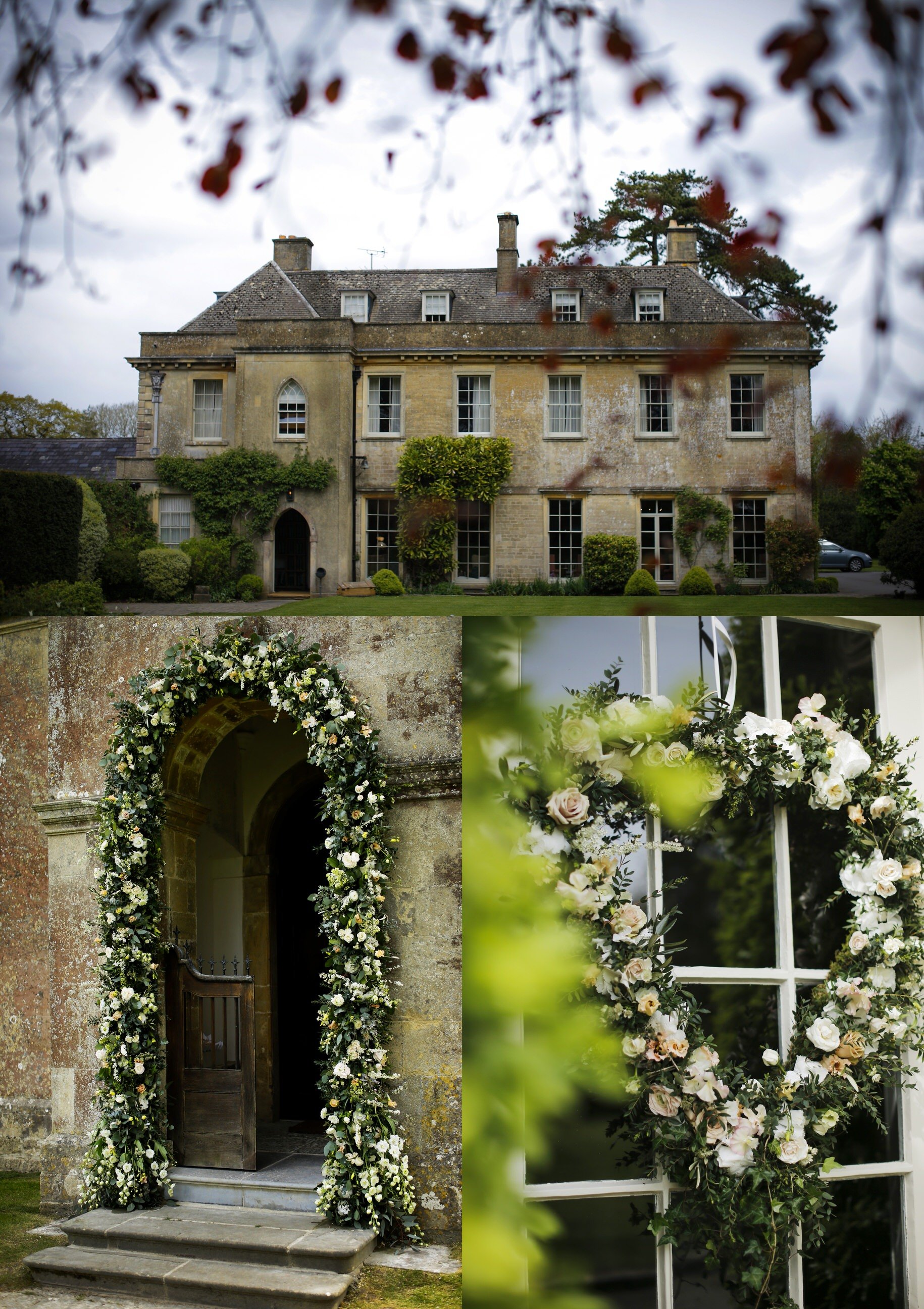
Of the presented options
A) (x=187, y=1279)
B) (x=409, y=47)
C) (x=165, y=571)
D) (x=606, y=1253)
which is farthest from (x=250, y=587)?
(x=187, y=1279)

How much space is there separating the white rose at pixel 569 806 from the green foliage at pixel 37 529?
2.15 meters

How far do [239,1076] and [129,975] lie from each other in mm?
1043

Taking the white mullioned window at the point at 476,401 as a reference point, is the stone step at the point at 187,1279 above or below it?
below

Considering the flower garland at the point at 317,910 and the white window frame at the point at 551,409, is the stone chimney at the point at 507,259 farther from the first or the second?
the flower garland at the point at 317,910

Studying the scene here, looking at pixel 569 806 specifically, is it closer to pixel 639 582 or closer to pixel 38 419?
pixel 639 582

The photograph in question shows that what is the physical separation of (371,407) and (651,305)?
1.22 m

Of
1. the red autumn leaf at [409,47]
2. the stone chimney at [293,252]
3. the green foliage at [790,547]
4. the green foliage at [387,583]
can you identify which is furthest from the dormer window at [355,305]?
the green foliage at [790,547]

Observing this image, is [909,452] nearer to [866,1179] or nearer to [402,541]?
[402,541]

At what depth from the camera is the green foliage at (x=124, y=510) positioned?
3648 mm

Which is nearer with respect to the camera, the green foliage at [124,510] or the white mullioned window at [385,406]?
the green foliage at [124,510]

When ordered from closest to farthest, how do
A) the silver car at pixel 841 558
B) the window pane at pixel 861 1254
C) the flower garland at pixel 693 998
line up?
the silver car at pixel 841 558 → the flower garland at pixel 693 998 → the window pane at pixel 861 1254

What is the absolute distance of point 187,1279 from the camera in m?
5.86

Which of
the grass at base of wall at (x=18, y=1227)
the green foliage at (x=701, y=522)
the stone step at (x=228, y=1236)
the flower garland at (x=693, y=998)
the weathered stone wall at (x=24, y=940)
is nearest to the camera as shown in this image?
the green foliage at (x=701, y=522)

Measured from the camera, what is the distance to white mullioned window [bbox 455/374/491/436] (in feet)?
12.7
